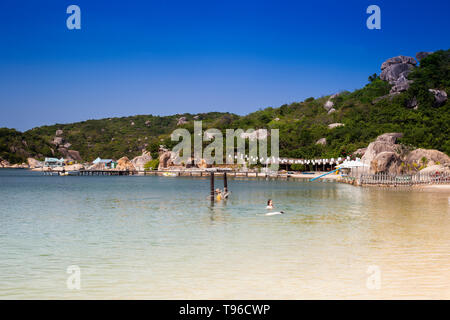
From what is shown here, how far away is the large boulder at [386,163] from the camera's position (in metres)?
52.3

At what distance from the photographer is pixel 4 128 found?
17188 centimetres

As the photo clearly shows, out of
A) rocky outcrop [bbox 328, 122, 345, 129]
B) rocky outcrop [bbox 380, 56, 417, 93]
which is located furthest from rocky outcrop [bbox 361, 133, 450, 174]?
rocky outcrop [bbox 380, 56, 417, 93]

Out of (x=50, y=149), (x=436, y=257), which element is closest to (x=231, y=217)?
(x=436, y=257)

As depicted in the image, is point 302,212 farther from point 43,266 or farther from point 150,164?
point 150,164

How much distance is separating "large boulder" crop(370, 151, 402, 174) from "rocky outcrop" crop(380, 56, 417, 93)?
58.3 metres

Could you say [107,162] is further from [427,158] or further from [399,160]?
[427,158]

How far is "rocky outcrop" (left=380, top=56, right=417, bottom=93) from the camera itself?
110m

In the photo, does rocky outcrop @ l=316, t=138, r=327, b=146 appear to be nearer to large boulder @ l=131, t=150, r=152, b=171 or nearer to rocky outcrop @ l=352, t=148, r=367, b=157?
rocky outcrop @ l=352, t=148, r=367, b=157

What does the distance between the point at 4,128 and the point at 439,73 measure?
155811 millimetres

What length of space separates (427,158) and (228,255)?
155ft

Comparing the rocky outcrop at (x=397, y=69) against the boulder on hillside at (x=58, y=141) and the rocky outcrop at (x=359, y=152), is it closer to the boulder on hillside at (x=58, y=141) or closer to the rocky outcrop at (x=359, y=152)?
the rocky outcrop at (x=359, y=152)

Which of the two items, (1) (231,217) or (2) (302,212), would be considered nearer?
(1) (231,217)

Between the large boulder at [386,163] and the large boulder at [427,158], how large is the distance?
273cm

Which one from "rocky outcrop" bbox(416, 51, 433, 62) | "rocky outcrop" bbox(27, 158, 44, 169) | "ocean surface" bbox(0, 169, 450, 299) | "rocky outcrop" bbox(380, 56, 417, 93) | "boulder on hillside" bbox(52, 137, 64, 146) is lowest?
"ocean surface" bbox(0, 169, 450, 299)
